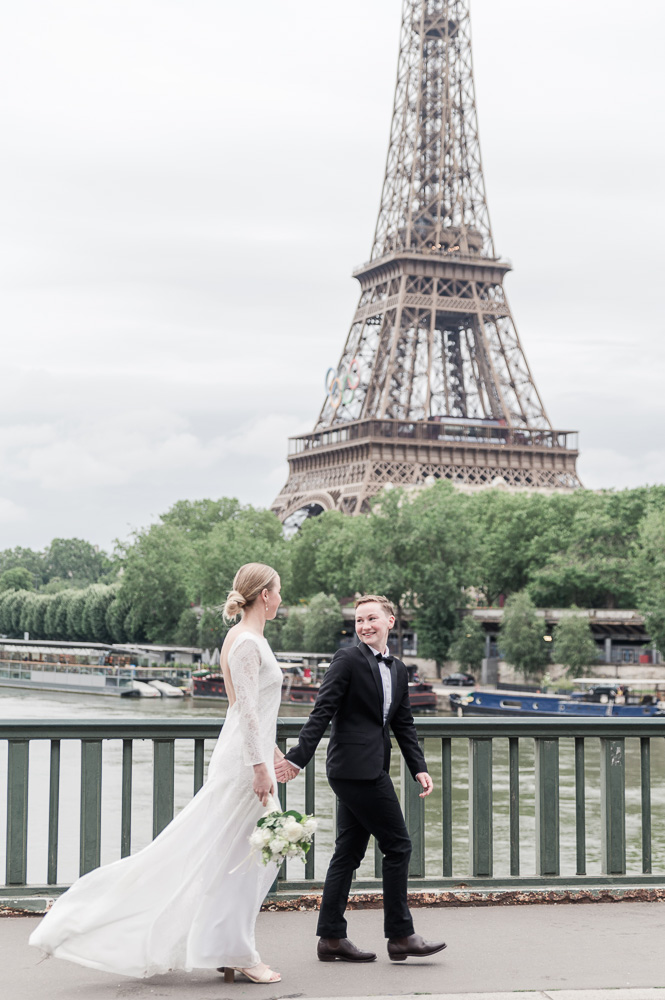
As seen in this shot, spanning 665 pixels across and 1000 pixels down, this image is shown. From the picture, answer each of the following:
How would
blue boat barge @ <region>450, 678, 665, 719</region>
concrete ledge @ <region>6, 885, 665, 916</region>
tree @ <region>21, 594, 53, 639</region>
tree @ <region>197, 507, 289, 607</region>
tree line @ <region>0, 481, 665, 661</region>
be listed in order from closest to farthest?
concrete ledge @ <region>6, 885, 665, 916</region> < blue boat barge @ <region>450, 678, 665, 719</region> < tree line @ <region>0, 481, 665, 661</region> < tree @ <region>197, 507, 289, 607</region> < tree @ <region>21, 594, 53, 639</region>

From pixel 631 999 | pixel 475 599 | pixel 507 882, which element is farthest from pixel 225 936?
pixel 475 599

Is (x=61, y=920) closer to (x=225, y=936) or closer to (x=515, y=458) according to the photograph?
(x=225, y=936)

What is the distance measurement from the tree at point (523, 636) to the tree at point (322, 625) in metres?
10.8

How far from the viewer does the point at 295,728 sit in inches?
269

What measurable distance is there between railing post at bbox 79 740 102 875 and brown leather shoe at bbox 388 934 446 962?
1.75 m

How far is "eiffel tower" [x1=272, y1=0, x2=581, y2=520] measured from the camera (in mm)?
74750

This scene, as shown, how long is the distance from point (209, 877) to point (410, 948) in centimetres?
101

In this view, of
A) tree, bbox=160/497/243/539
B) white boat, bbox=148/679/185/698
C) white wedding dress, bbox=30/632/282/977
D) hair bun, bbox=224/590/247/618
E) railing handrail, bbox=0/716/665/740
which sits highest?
tree, bbox=160/497/243/539

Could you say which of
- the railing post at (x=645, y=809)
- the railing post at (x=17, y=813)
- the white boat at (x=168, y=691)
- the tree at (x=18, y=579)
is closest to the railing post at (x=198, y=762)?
the railing post at (x=17, y=813)

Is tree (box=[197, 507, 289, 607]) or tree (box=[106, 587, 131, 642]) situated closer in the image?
tree (box=[197, 507, 289, 607])

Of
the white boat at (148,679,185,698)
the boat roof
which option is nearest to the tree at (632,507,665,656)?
the boat roof

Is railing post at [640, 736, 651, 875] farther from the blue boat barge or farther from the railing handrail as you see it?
the blue boat barge

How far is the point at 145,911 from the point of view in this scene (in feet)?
17.6

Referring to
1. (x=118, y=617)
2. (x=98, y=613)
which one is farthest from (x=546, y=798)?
(x=98, y=613)
